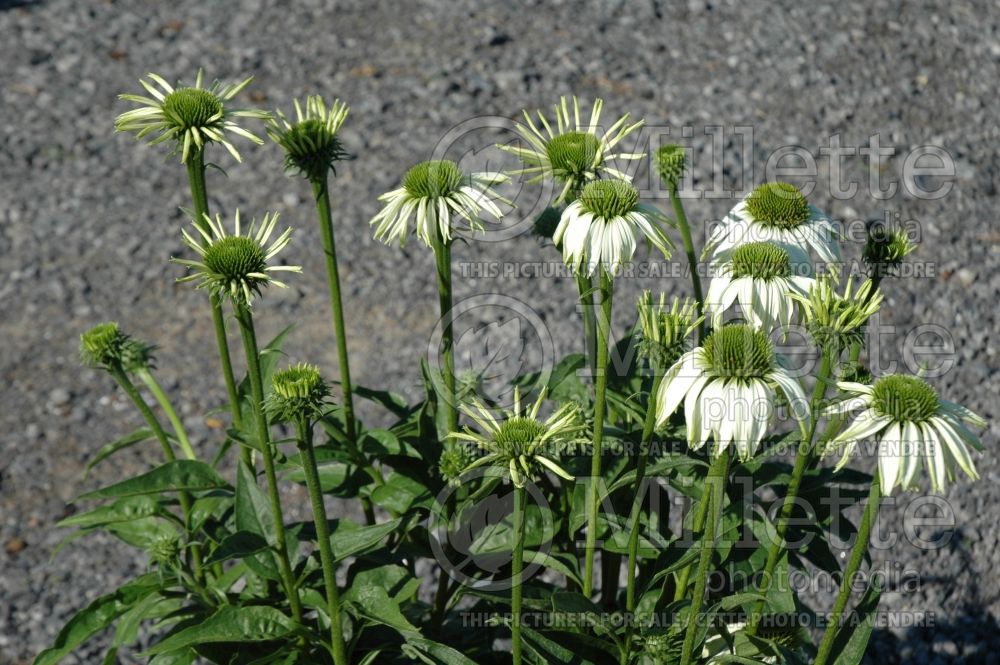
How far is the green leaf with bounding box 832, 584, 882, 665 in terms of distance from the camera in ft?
6.17

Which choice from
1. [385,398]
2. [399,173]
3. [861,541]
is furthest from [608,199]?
[399,173]

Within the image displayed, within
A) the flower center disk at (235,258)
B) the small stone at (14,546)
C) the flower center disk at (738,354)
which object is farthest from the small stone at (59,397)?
the flower center disk at (738,354)

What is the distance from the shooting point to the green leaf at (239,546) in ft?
6.49

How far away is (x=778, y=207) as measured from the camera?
79.4 inches

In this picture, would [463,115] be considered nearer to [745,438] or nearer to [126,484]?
[126,484]

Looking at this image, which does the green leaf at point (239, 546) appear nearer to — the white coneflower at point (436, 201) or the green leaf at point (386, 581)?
the green leaf at point (386, 581)

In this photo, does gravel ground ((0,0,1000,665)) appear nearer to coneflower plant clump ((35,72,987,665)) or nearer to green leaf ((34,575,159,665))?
green leaf ((34,575,159,665))

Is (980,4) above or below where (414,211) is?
above

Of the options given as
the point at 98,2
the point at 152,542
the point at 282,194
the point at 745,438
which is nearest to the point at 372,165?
the point at 282,194

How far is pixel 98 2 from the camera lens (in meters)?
6.20

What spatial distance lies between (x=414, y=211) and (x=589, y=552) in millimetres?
742

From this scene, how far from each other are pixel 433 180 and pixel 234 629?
0.92 metres

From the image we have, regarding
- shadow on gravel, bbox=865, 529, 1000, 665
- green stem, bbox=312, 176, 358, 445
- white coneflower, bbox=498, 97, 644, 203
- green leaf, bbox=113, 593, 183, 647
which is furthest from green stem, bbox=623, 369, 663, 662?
shadow on gravel, bbox=865, 529, 1000, 665

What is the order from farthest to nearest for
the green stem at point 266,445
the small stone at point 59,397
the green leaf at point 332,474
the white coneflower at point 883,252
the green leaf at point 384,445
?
1. the small stone at point 59,397
2. the green leaf at point 332,474
3. the green leaf at point 384,445
4. the white coneflower at point 883,252
5. the green stem at point 266,445
